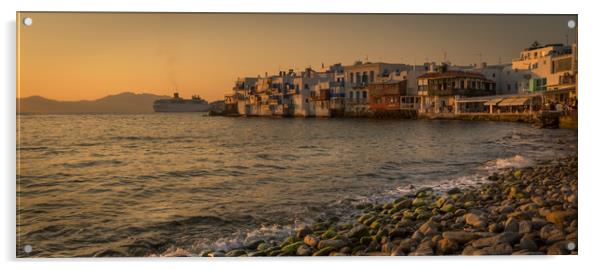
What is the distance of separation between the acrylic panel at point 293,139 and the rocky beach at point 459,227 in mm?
13

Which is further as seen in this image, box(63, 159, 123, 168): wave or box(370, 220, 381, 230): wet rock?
box(63, 159, 123, 168): wave

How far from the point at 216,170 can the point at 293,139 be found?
672mm

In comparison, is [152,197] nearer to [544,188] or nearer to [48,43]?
[48,43]

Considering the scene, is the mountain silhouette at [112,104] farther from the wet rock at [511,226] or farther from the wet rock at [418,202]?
the wet rock at [511,226]

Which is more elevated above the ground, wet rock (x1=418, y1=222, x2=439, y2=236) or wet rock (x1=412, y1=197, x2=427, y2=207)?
wet rock (x1=412, y1=197, x2=427, y2=207)

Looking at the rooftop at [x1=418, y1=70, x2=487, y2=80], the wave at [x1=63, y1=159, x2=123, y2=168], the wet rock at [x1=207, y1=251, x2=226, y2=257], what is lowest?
the wet rock at [x1=207, y1=251, x2=226, y2=257]

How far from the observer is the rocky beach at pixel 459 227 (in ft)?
10.7

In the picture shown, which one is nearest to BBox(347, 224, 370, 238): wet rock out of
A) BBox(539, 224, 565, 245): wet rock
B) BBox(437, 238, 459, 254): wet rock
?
BBox(437, 238, 459, 254): wet rock

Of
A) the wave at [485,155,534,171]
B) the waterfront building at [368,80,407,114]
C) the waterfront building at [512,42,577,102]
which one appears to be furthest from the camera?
the waterfront building at [368,80,407,114]

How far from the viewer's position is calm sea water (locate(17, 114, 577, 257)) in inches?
133

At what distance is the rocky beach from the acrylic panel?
0.01 m

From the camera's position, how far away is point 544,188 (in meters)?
3.60

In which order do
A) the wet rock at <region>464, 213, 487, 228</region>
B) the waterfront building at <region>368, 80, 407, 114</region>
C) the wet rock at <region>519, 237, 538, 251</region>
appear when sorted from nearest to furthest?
the wet rock at <region>519, 237, 538, 251</region>
the wet rock at <region>464, 213, 487, 228</region>
the waterfront building at <region>368, 80, 407, 114</region>

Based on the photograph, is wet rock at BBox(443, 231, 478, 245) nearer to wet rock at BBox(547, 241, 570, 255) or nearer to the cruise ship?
wet rock at BBox(547, 241, 570, 255)
